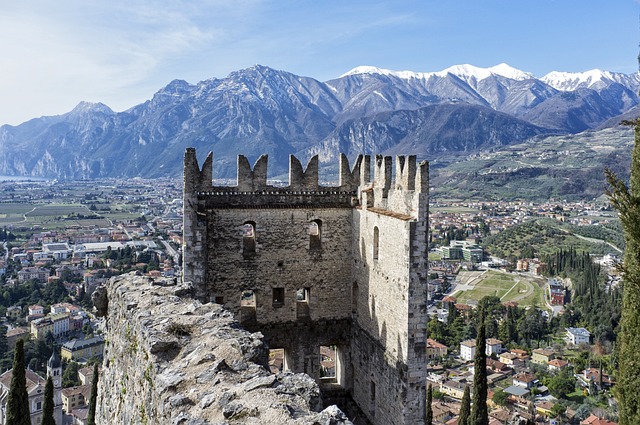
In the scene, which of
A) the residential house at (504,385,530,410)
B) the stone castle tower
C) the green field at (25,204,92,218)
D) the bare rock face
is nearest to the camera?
the bare rock face

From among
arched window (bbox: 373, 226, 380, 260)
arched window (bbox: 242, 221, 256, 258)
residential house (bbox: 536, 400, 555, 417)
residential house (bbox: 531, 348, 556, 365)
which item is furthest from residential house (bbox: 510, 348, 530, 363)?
arched window (bbox: 242, 221, 256, 258)

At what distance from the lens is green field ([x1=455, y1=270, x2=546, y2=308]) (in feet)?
310

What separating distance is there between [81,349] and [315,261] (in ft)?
202

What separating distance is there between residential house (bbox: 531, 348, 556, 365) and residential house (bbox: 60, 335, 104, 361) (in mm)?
57723

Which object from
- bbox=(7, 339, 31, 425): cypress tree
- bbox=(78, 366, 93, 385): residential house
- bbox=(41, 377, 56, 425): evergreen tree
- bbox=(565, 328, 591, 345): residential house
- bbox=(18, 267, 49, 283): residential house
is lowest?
bbox=(565, 328, 591, 345): residential house

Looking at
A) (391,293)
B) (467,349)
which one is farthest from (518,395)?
(391,293)

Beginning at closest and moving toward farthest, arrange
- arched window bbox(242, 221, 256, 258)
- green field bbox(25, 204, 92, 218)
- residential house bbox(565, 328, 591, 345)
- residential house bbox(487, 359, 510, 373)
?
1. arched window bbox(242, 221, 256, 258)
2. residential house bbox(487, 359, 510, 373)
3. residential house bbox(565, 328, 591, 345)
4. green field bbox(25, 204, 92, 218)

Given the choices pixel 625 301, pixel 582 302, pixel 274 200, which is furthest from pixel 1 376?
pixel 582 302

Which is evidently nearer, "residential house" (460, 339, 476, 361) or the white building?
the white building

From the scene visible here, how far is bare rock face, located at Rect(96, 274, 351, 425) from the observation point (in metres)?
4.74

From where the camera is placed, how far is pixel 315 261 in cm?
1683

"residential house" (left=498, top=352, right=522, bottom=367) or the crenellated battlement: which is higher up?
the crenellated battlement

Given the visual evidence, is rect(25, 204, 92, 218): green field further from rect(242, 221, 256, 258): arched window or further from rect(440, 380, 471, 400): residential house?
rect(242, 221, 256, 258): arched window

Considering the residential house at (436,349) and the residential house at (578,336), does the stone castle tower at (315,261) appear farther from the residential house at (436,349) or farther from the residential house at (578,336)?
the residential house at (578,336)
